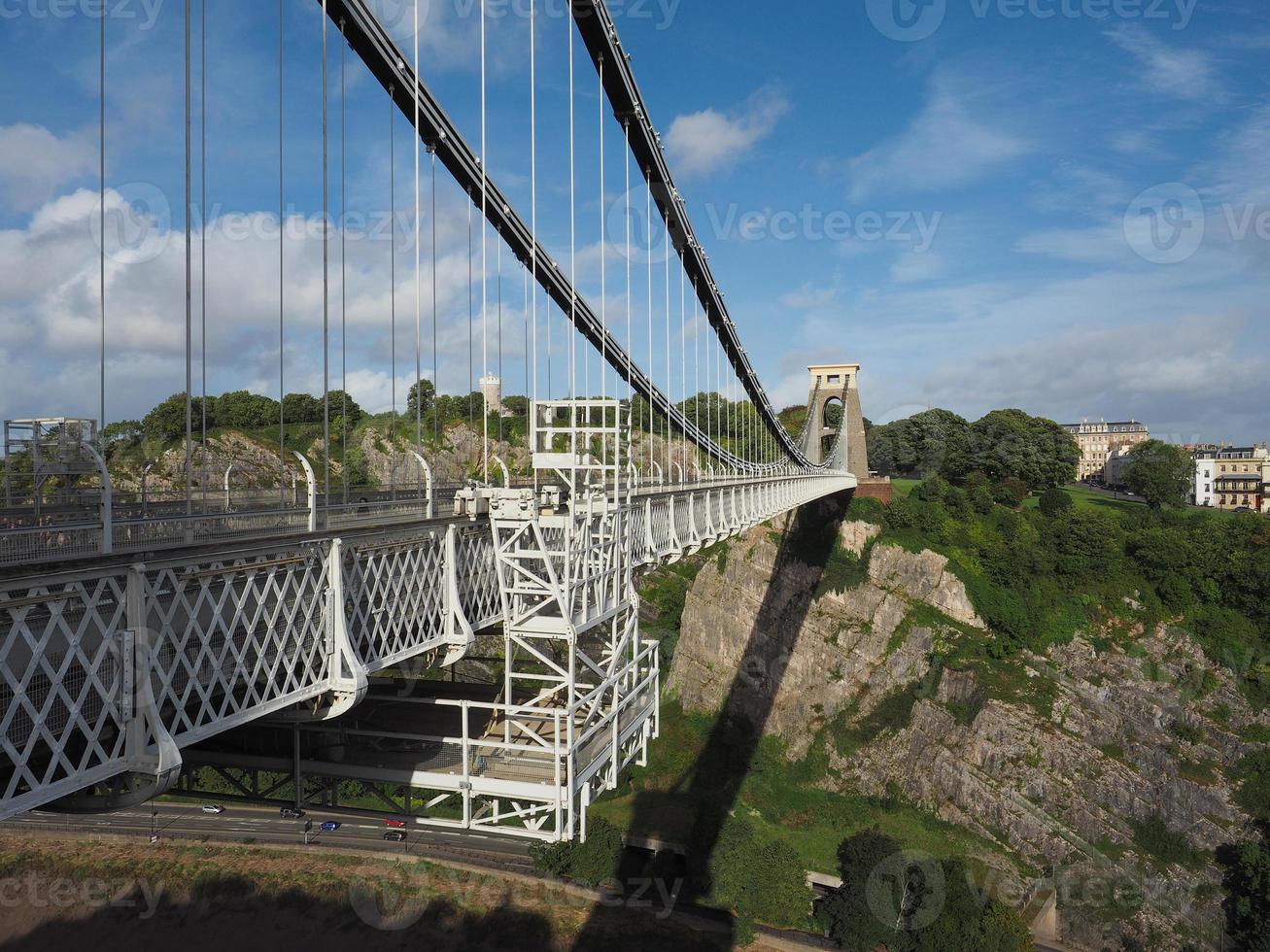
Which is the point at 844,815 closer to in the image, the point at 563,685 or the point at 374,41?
the point at 563,685

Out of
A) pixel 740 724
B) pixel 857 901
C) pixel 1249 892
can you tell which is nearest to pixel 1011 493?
pixel 740 724

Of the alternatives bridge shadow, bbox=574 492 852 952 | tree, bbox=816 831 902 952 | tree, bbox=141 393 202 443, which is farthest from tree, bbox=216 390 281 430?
tree, bbox=816 831 902 952

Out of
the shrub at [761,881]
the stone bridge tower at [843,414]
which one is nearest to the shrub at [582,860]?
the shrub at [761,881]

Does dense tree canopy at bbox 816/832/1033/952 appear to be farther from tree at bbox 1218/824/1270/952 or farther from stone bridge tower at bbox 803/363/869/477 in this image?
stone bridge tower at bbox 803/363/869/477

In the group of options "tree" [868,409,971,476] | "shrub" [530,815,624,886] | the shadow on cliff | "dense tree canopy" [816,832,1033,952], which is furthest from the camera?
"tree" [868,409,971,476]

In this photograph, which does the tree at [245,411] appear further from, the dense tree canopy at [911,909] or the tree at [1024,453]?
the tree at [1024,453]
